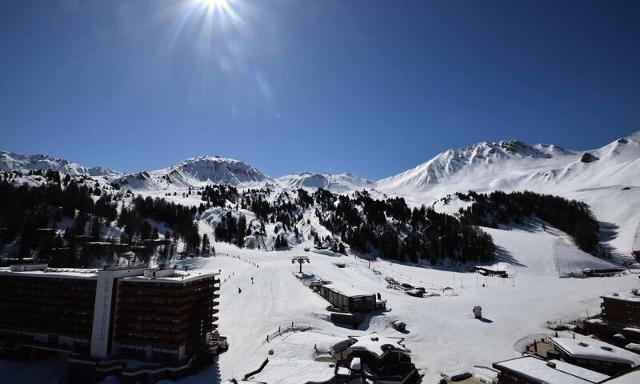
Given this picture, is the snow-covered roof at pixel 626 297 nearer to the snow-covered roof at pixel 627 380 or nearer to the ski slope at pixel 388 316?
the ski slope at pixel 388 316

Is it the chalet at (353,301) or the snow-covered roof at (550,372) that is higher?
the chalet at (353,301)

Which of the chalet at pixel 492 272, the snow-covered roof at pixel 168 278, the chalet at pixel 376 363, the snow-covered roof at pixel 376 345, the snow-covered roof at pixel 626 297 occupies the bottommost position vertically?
the chalet at pixel 376 363

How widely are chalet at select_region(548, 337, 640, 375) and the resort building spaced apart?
45.6 m

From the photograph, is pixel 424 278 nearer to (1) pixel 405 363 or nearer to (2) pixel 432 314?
(2) pixel 432 314

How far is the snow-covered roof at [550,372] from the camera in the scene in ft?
110

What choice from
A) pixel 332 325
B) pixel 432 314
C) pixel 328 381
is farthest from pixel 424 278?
pixel 328 381

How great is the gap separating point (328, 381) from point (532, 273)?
361 feet

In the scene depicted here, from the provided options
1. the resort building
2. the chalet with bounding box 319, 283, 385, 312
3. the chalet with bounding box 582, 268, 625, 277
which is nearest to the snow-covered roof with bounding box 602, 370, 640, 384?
the chalet with bounding box 319, 283, 385, 312

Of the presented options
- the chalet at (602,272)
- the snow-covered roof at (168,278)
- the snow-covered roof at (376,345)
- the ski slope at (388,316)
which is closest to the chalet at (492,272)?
the ski slope at (388,316)

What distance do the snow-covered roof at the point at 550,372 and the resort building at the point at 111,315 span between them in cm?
3780

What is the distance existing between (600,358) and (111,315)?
61200 mm

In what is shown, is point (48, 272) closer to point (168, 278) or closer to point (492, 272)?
point (168, 278)

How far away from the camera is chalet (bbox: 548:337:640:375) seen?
139 ft

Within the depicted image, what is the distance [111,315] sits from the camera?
51.3 metres
